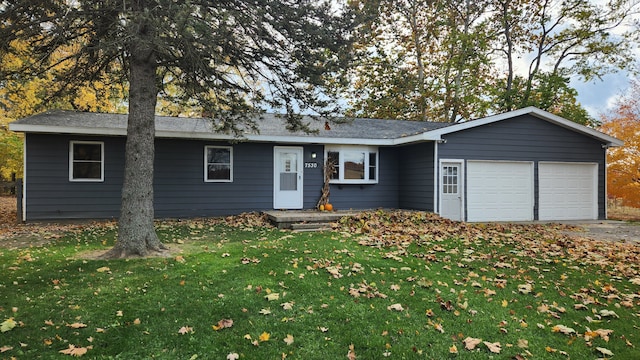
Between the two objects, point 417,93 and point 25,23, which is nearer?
point 25,23

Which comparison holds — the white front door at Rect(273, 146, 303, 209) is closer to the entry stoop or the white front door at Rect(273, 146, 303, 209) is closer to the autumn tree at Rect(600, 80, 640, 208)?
the entry stoop

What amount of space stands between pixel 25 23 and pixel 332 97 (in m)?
5.32

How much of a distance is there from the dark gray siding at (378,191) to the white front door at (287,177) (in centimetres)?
116

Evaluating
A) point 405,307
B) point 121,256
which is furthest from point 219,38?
point 405,307

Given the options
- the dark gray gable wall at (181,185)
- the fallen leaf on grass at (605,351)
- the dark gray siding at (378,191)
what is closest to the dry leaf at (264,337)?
the fallen leaf on grass at (605,351)

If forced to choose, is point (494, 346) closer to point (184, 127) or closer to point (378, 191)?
point (378, 191)

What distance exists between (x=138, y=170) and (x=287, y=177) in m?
6.44

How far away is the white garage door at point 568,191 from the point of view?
12.6m

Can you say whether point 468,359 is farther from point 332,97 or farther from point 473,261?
point 332,97

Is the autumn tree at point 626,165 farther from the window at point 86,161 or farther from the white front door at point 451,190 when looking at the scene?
the window at point 86,161

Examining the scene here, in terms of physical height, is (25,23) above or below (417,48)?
below

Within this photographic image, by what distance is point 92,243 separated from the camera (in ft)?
23.6

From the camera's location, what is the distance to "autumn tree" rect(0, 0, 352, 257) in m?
5.60

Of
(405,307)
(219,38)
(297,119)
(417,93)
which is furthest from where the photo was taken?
(417,93)
